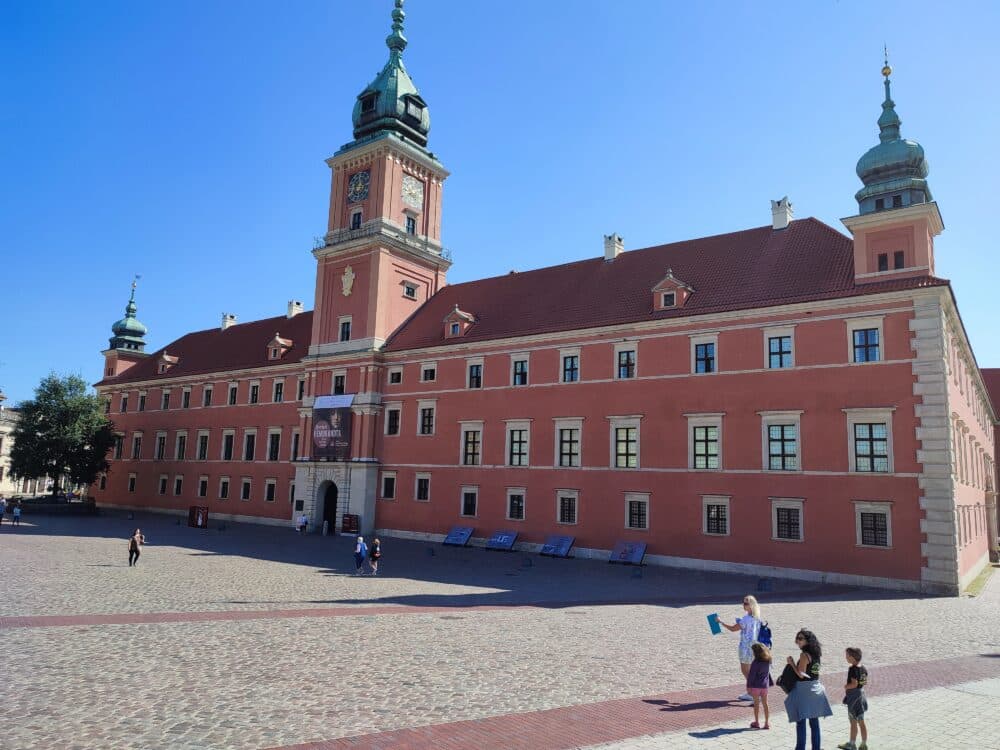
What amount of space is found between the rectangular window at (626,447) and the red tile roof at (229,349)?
25964 millimetres

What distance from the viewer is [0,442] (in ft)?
262

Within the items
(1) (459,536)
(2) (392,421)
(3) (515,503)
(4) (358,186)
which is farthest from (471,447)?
(4) (358,186)

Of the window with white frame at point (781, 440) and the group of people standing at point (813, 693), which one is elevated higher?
the window with white frame at point (781, 440)

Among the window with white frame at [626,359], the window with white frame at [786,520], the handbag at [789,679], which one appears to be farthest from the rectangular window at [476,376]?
the handbag at [789,679]

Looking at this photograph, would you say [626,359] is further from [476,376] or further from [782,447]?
[476,376]

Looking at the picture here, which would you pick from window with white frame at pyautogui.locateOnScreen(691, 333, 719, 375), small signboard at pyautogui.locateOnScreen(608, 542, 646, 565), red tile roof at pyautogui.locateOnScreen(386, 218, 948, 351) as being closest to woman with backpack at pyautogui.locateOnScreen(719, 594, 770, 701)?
small signboard at pyautogui.locateOnScreen(608, 542, 646, 565)

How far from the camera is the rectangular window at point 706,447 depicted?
28.3 meters

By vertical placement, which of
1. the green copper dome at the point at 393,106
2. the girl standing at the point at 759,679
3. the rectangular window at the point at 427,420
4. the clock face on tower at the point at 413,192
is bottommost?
the girl standing at the point at 759,679

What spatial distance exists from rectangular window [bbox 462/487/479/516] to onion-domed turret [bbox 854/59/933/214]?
72.1ft

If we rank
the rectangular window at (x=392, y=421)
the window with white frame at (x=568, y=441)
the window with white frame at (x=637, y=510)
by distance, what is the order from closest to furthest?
the window with white frame at (x=637, y=510)
the window with white frame at (x=568, y=441)
the rectangular window at (x=392, y=421)

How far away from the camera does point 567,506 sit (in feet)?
106

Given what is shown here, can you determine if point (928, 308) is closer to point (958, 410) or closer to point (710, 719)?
point (958, 410)

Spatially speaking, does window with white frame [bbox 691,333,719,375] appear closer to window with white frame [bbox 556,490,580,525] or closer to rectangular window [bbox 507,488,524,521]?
window with white frame [bbox 556,490,580,525]

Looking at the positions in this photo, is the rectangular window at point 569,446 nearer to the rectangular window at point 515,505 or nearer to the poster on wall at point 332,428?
the rectangular window at point 515,505
